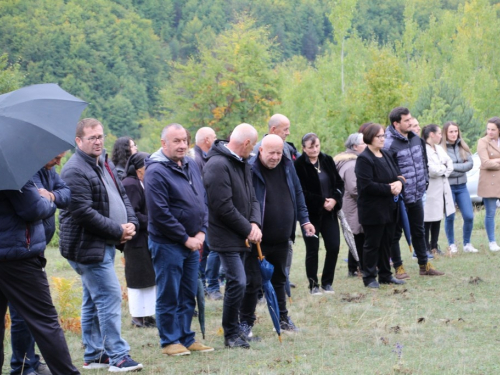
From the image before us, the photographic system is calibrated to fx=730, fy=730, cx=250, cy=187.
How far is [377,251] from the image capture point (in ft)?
30.9

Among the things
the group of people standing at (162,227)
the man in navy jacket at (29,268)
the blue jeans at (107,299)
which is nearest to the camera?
the man in navy jacket at (29,268)

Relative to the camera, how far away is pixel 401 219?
979 centimetres

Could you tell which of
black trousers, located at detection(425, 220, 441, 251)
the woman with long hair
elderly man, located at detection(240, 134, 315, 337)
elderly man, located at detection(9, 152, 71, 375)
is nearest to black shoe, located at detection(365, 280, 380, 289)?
elderly man, located at detection(240, 134, 315, 337)

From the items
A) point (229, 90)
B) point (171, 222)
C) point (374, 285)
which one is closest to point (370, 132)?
point (374, 285)

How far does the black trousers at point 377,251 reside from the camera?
30.9ft

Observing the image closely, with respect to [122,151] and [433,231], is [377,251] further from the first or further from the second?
[122,151]

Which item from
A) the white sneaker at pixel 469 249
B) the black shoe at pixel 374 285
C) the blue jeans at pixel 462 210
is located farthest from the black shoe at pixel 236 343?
the white sneaker at pixel 469 249

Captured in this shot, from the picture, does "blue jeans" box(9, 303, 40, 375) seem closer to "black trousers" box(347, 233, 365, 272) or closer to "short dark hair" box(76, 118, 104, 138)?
"short dark hair" box(76, 118, 104, 138)

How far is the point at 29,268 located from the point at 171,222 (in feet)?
5.07

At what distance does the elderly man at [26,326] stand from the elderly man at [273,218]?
6.59ft

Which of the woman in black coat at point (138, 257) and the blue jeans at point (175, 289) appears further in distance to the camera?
the woman in black coat at point (138, 257)

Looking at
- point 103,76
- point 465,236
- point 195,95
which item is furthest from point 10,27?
point 465,236

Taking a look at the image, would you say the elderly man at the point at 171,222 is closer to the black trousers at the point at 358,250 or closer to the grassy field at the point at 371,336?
the grassy field at the point at 371,336

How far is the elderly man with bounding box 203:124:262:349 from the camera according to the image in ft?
21.7
